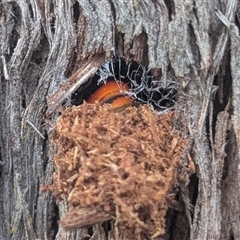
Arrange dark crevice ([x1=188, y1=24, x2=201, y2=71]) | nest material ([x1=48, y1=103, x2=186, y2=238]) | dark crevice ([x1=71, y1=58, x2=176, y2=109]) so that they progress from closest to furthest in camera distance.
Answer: nest material ([x1=48, y1=103, x2=186, y2=238])
dark crevice ([x1=188, y1=24, x2=201, y2=71])
dark crevice ([x1=71, y1=58, x2=176, y2=109])

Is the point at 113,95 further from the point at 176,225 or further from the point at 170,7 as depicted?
the point at 176,225

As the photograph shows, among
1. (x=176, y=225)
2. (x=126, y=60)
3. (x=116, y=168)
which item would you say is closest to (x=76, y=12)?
(x=126, y=60)

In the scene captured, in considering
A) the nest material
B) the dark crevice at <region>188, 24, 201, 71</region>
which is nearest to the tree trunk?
the dark crevice at <region>188, 24, 201, 71</region>

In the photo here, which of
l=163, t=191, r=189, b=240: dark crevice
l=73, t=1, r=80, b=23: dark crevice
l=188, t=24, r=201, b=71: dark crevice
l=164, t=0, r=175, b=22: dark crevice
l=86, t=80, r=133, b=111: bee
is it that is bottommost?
l=163, t=191, r=189, b=240: dark crevice

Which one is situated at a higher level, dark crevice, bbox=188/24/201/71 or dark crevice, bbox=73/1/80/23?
dark crevice, bbox=73/1/80/23

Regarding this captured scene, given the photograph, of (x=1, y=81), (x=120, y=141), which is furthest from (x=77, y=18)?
(x=120, y=141)

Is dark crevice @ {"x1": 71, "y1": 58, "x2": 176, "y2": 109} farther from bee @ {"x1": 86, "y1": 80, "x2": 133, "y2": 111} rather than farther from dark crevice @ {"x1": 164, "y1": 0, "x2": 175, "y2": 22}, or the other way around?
dark crevice @ {"x1": 164, "y1": 0, "x2": 175, "y2": 22}
